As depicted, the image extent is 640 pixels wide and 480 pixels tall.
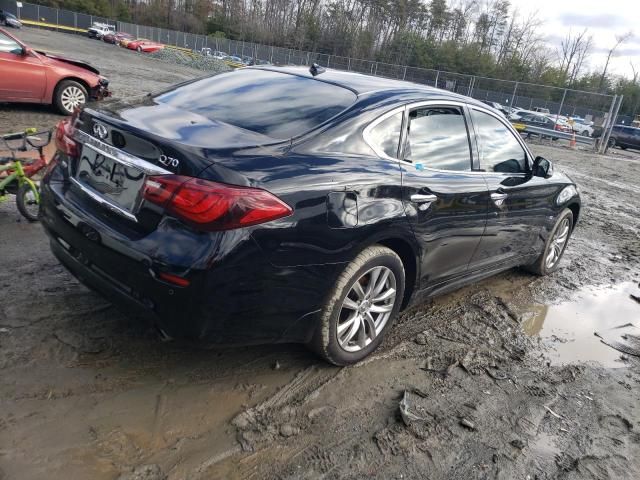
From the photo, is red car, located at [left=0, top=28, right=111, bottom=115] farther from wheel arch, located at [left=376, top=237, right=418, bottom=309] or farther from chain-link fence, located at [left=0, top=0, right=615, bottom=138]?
wheel arch, located at [left=376, top=237, right=418, bottom=309]

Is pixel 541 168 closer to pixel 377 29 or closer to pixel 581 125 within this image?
pixel 581 125

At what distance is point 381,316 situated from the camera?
3344 millimetres

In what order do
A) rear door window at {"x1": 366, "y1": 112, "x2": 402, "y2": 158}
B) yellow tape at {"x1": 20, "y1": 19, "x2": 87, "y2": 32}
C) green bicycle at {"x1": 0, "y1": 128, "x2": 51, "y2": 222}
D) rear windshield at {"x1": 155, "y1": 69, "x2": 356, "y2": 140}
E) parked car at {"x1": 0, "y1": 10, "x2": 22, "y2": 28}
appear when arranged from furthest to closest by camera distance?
yellow tape at {"x1": 20, "y1": 19, "x2": 87, "y2": 32}
parked car at {"x1": 0, "y1": 10, "x2": 22, "y2": 28}
green bicycle at {"x1": 0, "y1": 128, "x2": 51, "y2": 222}
rear door window at {"x1": 366, "y1": 112, "x2": 402, "y2": 158}
rear windshield at {"x1": 155, "y1": 69, "x2": 356, "y2": 140}

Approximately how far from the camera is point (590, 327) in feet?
14.8

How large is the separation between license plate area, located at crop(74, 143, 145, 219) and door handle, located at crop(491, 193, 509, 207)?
8.65 ft

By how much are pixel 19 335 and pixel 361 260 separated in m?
2.08

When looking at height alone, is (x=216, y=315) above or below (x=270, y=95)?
below

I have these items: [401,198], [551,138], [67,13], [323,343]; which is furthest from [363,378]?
[67,13]

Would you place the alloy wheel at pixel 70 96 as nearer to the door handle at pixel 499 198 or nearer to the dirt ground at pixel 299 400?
the dirt ground at pixel 299 400

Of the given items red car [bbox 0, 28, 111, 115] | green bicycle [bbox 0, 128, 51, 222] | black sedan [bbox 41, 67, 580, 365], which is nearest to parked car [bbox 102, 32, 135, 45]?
red car [bbox 0, 28, 111, 115]

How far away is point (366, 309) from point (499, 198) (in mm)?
1564

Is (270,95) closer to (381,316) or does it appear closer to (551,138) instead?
(381,316)

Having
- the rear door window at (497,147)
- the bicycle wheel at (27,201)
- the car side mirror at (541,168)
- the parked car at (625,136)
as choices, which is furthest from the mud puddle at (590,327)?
the parked car at (625,136)

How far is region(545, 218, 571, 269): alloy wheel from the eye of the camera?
5.40 m
